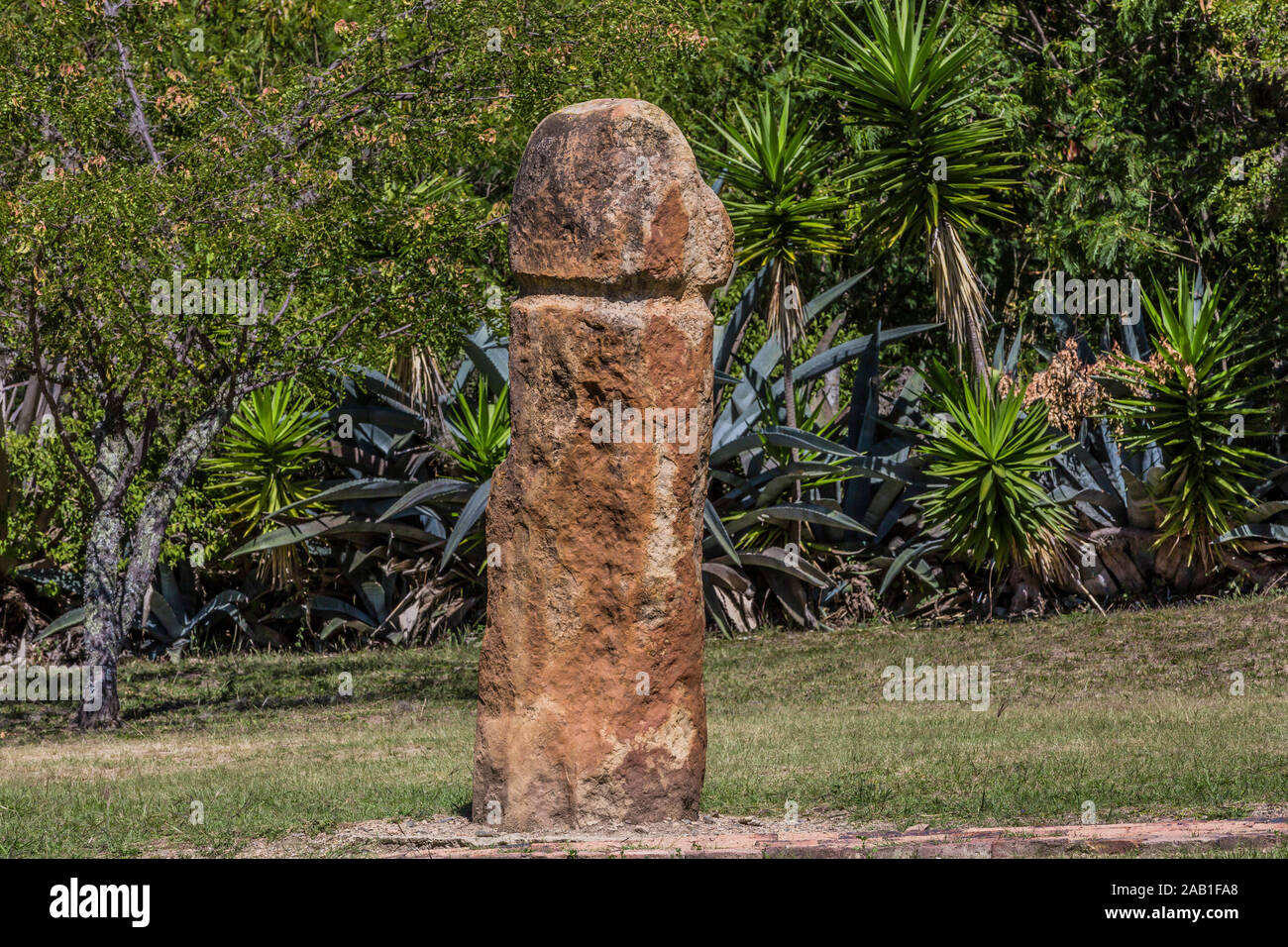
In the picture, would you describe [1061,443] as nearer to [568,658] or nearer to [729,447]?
[729,447]

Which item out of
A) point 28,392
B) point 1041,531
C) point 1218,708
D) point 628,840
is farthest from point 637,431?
Result: point 28,392

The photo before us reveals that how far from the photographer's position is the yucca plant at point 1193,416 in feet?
54.9

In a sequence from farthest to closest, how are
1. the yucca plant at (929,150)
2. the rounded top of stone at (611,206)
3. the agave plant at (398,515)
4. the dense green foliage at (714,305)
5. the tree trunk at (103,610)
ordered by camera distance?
the agave plant at (398,515) < the yucca plant at (929,150) < the tree trunk at (103,610) < the dense green foliage at (714,305) < the rounded top of stone at (611,206)

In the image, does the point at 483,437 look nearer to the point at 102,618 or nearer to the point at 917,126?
the point at 102,618

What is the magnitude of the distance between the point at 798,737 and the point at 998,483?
5.48 m

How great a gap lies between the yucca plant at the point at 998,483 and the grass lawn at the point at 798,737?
0.84m

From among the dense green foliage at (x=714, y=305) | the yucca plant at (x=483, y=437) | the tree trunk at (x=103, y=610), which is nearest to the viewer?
the dense green foliage at (x=714, y=305)

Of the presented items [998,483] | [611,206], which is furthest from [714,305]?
[611,206]

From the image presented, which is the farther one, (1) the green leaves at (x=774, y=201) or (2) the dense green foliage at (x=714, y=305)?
(1) the green leaves at (x=774, y=201)

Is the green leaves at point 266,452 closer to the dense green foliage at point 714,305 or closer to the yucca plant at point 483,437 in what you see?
the dense green foliage at point 714,305

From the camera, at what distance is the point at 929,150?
1777 centimetres

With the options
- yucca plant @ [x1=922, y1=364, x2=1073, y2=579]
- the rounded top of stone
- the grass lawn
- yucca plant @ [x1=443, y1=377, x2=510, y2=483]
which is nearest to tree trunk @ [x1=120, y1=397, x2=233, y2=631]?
the grass lawn

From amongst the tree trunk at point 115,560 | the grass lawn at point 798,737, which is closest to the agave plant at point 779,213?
the grass lawn at point 798,737

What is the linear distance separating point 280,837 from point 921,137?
11.8 meters
